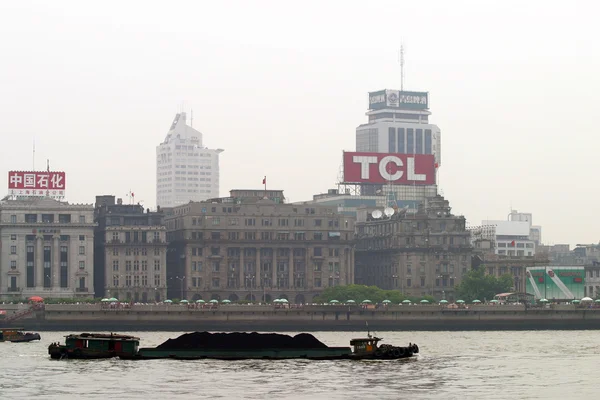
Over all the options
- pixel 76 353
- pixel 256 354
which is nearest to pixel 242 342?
pixel 256 354

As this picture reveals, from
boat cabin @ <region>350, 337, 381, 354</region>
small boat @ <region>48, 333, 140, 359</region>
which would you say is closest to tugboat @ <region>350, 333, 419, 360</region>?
boat cabin @ <region>350, 337, 381, 354</region>

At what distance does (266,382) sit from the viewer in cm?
13238

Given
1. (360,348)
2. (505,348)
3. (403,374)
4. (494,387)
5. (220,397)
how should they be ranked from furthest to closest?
(505,348)
(360,348)
(403,374)
(494,387)
(220,397)

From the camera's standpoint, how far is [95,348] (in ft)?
522

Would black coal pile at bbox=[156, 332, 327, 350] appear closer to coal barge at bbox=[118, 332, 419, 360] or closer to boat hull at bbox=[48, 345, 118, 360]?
coal barge at bbox=[118, 332, 419, 360]

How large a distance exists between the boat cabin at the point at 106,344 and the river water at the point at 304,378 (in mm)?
3475

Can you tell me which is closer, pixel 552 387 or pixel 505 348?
pixel 552 387

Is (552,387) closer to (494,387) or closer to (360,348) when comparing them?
(494,387)

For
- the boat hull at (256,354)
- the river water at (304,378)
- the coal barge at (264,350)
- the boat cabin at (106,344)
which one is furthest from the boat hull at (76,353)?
the boat hull at (256,354)

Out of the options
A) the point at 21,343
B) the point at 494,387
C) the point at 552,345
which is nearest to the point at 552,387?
the point at 494,387

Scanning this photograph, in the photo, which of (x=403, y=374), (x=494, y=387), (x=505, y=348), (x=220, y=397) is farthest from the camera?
(x=505, y=348)

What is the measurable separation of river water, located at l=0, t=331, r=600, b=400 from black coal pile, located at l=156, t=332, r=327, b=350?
5.60m

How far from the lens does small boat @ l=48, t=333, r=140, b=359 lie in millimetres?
157625

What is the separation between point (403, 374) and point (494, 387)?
12.0 meters
